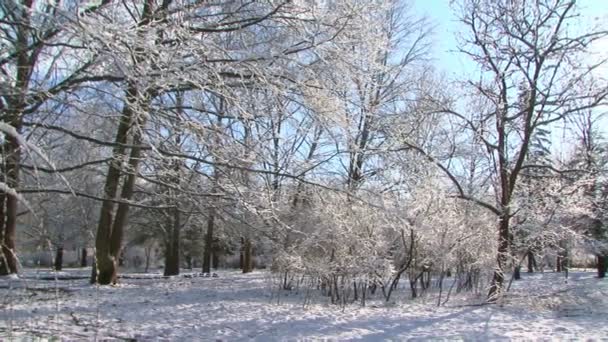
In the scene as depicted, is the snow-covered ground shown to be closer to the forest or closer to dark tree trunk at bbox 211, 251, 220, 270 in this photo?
the forest

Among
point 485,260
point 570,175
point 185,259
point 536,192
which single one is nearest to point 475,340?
point 485,260

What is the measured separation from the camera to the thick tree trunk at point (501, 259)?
43.8ft

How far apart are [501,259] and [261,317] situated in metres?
6.97

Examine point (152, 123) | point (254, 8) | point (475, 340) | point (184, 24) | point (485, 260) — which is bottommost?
point (475, 340)

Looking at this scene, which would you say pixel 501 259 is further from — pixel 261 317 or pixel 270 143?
pixel 270 143

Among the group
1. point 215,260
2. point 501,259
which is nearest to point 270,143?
point 501,259

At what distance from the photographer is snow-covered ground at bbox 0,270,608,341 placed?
777 cm

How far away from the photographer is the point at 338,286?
45.2 ft

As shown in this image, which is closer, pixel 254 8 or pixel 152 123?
pixel 152 123

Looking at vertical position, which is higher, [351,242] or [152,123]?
[152,123]

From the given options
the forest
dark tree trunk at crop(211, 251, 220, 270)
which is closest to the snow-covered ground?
the forest

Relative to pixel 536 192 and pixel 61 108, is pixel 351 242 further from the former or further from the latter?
pixel 61 108

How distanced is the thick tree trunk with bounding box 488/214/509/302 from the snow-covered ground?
1.15 feet

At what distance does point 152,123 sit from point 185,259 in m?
42.2
